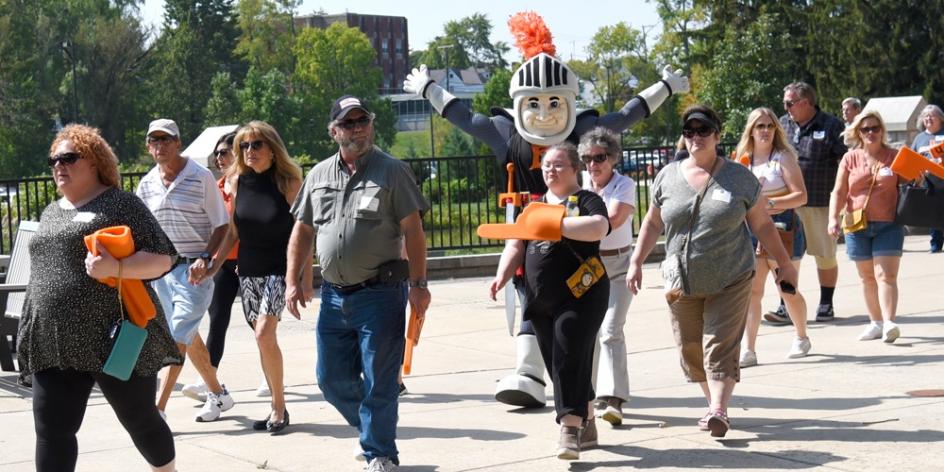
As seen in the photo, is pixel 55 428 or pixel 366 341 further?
pixel 366 341

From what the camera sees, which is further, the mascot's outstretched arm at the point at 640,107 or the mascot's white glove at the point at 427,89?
→ the mascot's white glove at the point at 427,89

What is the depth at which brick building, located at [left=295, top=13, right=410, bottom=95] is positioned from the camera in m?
153

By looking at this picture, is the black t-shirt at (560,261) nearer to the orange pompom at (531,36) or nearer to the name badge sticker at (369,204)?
the name badge sticker at (369,204)

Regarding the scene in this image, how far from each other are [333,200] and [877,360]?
14.3 feet

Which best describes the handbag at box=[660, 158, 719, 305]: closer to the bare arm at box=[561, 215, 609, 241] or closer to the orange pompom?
the bare arm at box=[561, 215, 609, 241]

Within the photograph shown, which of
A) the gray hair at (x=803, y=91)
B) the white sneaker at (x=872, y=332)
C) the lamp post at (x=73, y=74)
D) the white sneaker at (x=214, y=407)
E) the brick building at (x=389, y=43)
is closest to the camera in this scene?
the white sneaker at (x=214, y=407)

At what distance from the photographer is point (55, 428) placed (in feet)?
16.6

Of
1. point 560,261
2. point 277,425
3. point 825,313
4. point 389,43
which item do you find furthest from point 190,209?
point 389,43

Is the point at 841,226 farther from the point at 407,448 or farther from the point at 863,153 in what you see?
the point at 407,448

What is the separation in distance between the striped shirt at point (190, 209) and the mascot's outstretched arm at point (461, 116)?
5.65 ft

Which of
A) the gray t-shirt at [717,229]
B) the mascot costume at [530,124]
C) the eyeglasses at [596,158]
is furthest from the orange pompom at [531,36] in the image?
the gray t-shirt at [717,229]

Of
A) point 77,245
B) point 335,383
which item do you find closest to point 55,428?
point 77,245

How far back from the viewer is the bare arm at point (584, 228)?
6.11 m

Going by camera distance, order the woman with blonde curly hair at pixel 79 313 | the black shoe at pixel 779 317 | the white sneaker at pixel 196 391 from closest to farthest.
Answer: the woman with blonde curly hair at pixel 79 313 → the white sneaker at pixel 196 391 → the black shoe at pixel 779 317
